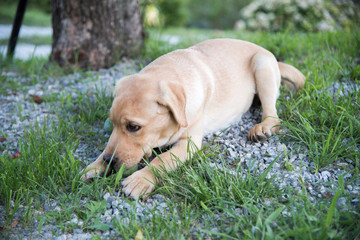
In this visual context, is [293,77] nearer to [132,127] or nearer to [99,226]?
[132,127]

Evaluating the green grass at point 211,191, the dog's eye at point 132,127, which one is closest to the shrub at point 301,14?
the green grass at point 211,191

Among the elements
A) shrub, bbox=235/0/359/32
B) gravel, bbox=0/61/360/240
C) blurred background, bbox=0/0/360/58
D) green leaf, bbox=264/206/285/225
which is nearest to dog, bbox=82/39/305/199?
gravel, bbox=0/61/360/240

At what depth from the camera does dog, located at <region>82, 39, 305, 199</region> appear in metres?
2.64

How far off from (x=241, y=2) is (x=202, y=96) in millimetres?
15514

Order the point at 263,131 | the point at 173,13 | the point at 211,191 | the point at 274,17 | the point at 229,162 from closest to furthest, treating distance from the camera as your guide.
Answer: the point at 211,191 → the point at 229,162 → the point at 263,131 → the point at 274,17 → the point at 173,13

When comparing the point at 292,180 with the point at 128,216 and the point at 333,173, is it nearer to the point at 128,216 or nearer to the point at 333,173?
the point at 333,173

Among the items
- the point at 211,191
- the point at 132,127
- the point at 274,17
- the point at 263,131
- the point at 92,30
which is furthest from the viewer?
the point at 274,17

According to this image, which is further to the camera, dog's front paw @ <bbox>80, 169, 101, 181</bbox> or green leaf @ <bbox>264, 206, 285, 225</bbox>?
dog's front paw @ <bbox>80, 169, 101, 181</bbox>

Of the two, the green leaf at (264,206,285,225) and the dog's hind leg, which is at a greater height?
the dog's hind leg

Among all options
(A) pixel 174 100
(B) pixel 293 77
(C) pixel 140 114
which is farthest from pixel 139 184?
(B) pixel 293 77

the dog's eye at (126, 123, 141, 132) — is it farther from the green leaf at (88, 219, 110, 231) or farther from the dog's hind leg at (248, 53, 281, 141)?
the dog's hind leg at (248, 53, 281, 141)

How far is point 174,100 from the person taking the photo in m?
2.65

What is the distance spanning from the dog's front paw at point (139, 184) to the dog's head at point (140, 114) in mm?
124

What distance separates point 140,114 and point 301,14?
30.7 feet
